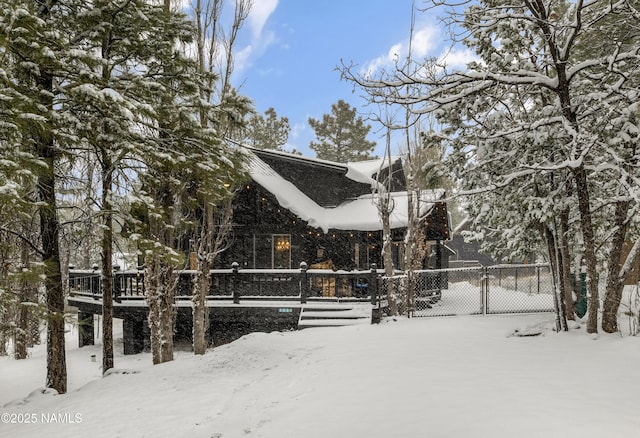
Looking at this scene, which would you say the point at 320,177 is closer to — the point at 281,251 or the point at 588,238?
the point at 281,251

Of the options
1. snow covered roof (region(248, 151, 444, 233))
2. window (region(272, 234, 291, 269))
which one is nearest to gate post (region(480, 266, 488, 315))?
snow covered roof (region(248, 151, 444, 233))

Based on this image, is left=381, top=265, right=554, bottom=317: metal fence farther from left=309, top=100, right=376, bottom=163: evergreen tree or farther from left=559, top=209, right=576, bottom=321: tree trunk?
left=309, top=100, right=376, bottom=163: evergreen tree

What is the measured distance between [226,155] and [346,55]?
12.4ft

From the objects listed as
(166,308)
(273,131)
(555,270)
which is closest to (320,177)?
(166,308)

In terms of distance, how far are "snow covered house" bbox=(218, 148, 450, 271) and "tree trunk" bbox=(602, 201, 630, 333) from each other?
7.77 meters

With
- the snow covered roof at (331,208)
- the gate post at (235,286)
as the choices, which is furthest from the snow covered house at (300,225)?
the gate post at (235,286)

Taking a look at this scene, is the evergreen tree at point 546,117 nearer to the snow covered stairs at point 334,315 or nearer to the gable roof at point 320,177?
the snow covered stairs at point 334,315

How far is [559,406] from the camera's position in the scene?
4.86 m

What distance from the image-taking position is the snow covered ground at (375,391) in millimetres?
4633

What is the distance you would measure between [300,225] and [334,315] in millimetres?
5166

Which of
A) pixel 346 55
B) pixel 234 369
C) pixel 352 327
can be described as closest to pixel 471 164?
pixel 346 55

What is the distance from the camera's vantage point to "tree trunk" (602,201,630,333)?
794 cm

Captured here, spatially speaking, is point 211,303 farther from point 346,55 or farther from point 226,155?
point 346,55

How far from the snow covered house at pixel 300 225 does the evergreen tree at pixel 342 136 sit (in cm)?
2158
